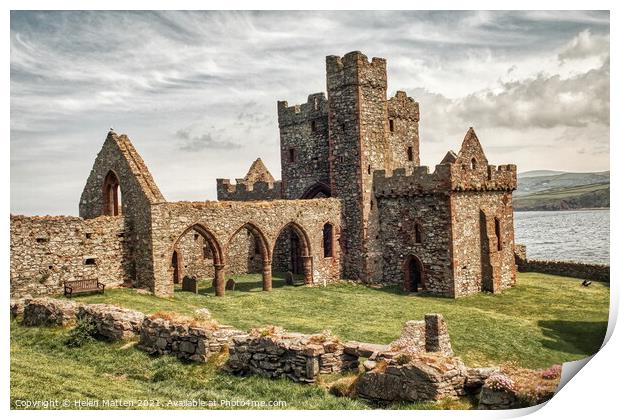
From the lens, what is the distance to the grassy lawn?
515 inches

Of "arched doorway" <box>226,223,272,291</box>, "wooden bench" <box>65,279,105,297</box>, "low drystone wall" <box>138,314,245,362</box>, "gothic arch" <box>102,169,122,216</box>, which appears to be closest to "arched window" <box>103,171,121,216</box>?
"gothic arch" <box>102,169,122,216</box>

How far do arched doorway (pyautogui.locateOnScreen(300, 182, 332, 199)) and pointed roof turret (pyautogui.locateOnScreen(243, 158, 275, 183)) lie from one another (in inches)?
319

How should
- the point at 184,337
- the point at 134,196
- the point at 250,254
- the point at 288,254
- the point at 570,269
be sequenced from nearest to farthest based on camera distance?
the point at 184,337 < the point at 134,196 < the point at 570,269 < the point at 288,254 < the point at 250,254

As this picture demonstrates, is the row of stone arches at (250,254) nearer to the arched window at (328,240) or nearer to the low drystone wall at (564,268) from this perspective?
the arched window at (328,240)

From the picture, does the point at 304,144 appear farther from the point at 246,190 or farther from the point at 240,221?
the point at 240,221

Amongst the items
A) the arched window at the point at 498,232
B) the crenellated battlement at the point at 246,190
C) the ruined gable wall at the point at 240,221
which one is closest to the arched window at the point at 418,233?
the ruined gable wall at the point at 240,221

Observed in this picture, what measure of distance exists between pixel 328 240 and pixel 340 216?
1.78 metres

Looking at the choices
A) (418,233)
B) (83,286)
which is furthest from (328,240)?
(83,286)

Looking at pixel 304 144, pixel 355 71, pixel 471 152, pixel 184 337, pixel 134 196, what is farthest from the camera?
pixel 304 144

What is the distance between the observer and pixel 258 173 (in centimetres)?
4353

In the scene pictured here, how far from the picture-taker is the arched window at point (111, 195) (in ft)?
88.3

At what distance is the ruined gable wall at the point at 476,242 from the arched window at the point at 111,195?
16141mm

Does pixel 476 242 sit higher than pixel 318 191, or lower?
lower
